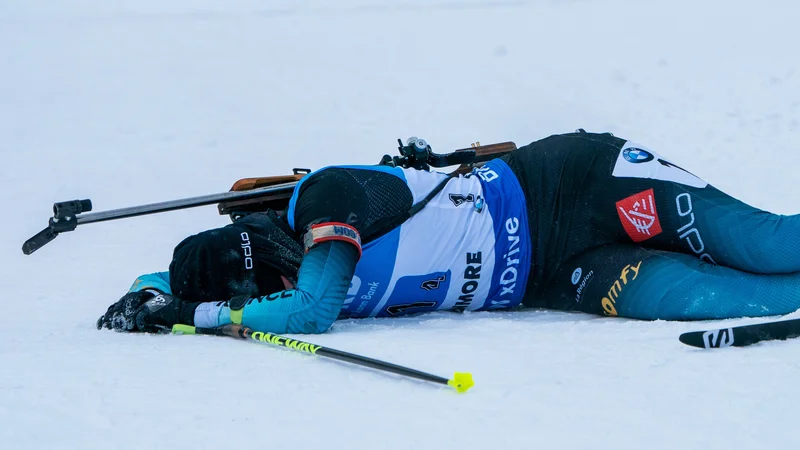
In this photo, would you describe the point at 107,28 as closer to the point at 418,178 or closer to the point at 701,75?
the point at 701,75

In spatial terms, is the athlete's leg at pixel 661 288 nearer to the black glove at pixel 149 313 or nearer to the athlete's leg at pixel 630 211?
the athlete's leg at pixel 630 211

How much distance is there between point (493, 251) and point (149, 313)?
4.27 feet

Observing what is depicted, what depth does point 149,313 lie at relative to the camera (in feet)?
11.2

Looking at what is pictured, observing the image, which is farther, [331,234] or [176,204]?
[176,204]

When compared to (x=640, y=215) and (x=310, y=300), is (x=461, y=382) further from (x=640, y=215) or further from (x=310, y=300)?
(x=640, y=215)

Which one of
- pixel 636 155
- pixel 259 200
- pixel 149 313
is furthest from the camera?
pixel 259 200

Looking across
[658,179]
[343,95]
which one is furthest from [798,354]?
[343,95]

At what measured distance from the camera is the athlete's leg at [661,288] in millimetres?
3367

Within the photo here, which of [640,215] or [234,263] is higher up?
[640,215]

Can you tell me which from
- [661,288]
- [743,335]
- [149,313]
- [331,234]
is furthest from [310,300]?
[743,335]

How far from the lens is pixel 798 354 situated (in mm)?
2705

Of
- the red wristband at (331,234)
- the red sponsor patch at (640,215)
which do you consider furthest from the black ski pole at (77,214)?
the red sponsor patch at (640,215)

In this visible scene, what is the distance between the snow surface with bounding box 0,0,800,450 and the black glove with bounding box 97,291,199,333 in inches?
5.3

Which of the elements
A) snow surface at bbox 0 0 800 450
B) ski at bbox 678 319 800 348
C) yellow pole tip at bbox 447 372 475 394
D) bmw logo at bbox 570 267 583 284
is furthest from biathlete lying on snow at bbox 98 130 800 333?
yellow pole tip at bbox 447 372 475 394
